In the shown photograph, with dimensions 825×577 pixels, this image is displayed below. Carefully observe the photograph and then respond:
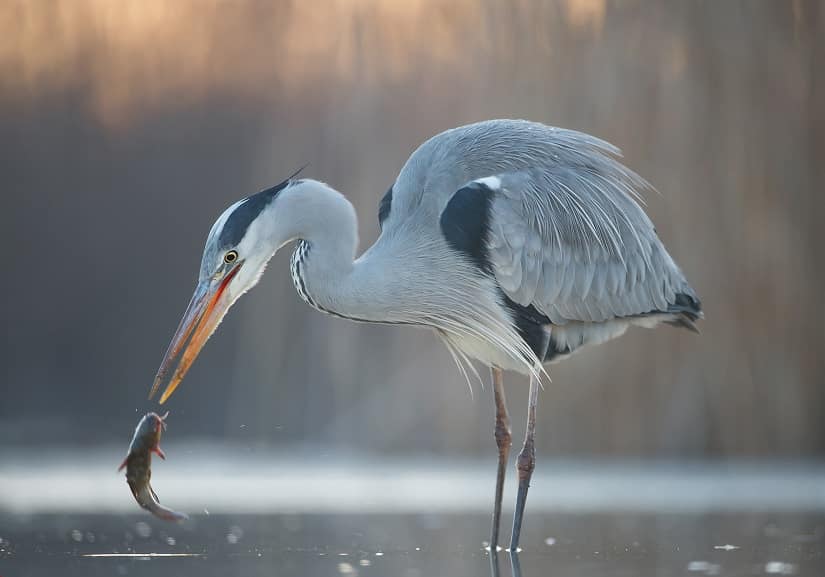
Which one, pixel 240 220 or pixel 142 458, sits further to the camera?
pixel 240 220

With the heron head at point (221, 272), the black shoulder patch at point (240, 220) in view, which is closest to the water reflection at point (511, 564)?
the heron head at point (221, 272)

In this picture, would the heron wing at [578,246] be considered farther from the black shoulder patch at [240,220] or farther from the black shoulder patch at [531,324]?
the black shoulder patch at [240,220]

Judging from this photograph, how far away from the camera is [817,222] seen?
762 centimetres

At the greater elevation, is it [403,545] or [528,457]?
[528,457]

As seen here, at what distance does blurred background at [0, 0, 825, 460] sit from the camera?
7.59 metres

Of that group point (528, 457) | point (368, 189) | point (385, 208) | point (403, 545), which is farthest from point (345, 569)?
point (368, 189)

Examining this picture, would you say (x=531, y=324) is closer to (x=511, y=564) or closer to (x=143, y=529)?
(x=511, y=564)

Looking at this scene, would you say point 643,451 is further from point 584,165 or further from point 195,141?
point 195,141

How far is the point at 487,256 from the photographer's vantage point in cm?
508

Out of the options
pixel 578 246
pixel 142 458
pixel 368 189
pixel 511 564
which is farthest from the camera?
pixel 368 189

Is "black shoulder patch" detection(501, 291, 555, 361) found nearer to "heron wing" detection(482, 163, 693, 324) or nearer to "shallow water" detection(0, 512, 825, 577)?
"heron wing" detection(482, 163, 693, 324)

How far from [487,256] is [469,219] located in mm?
173

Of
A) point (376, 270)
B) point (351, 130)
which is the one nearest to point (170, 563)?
point (376, 270)

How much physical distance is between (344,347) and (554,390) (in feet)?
4.72
